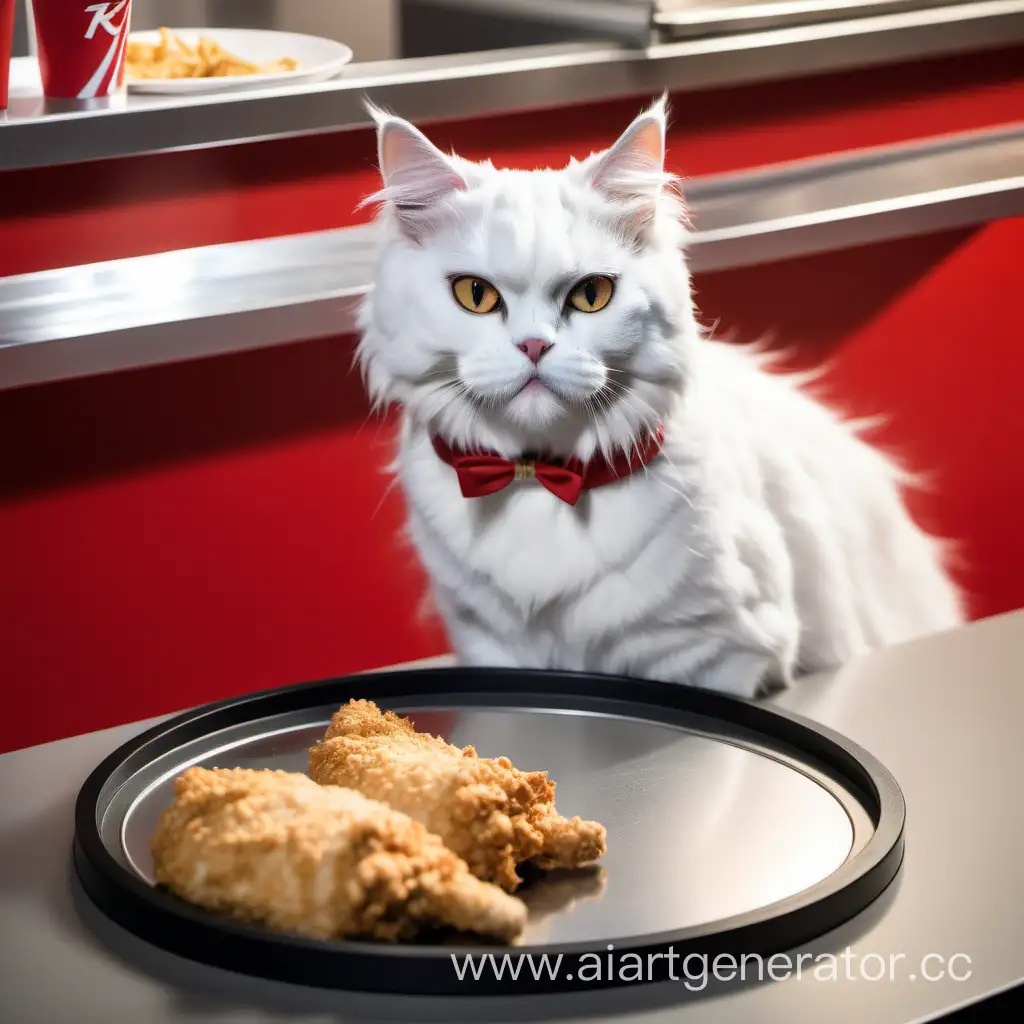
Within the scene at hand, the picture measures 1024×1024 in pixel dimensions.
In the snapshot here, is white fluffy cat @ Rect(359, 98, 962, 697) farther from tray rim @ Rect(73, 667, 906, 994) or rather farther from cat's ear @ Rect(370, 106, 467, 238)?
tray rim @ Rect(73, 667, 906, 994)

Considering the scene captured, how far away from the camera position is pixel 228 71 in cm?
207

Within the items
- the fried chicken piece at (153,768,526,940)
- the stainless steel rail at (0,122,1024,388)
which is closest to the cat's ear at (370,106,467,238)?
the stainless steel rail at (0,122,1024,388)

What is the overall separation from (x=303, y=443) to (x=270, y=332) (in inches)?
15.4

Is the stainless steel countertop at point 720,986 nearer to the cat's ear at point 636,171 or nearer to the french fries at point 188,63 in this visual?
the cat's ear at point 636,171

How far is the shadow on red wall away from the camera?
2.18 metres

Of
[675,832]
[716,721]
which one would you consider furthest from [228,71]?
Answer: [675,832]

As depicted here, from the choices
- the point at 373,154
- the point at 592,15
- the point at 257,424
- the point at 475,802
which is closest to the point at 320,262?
the point at 373,154

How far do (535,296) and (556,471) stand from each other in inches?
5.7

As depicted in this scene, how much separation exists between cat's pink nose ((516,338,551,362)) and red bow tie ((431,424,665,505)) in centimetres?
11

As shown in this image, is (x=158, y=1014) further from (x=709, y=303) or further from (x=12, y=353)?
(x=709, y=303)

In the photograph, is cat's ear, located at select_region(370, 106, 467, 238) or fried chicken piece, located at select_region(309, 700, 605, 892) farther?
cat's ear, located at select_region(370, 106, 467, 238)

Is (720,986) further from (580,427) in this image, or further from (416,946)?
(580,427)

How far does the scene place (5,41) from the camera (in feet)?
5.84

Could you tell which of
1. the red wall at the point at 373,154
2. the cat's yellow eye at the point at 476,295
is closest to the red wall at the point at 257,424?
the red wall at the point at 373,154
